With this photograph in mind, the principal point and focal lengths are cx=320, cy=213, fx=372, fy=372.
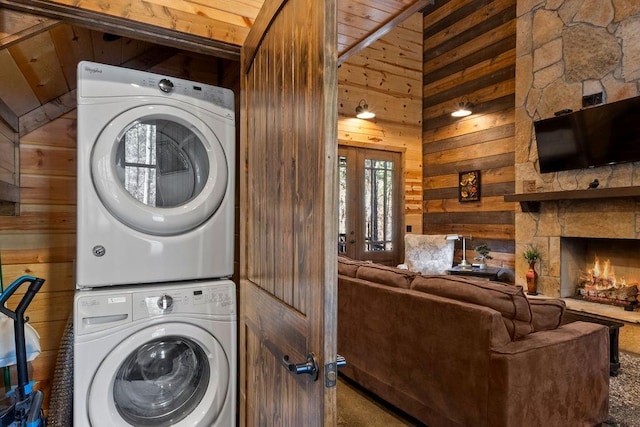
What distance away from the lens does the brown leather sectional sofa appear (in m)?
1.70

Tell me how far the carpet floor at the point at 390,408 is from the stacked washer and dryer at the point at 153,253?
931mm

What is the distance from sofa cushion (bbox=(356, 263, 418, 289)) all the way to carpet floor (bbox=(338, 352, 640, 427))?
32.3 inches

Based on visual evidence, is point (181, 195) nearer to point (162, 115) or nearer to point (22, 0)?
point (162, 115)

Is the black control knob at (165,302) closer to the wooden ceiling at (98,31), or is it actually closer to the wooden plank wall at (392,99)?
the wooden ceiling at (98,31)

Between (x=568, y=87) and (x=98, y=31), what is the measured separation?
4.42m

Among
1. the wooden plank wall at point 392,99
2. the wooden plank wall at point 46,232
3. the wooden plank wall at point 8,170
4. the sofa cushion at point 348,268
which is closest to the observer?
the wooden plank wall at point 8,170

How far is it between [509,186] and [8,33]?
4.98m

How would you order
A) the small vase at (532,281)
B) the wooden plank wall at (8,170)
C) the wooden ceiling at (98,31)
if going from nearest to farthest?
1. the wooden ceiling at (98,31)
2. the wooden plank wall at (8,170)
3. the small vase at (532,281)

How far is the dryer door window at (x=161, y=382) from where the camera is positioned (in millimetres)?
1600

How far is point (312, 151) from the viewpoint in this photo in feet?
3.25

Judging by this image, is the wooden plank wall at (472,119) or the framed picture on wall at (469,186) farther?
the framed picture on wall at (469,186)

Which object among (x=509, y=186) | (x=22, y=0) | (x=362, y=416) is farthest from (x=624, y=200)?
(x=22, y=0)

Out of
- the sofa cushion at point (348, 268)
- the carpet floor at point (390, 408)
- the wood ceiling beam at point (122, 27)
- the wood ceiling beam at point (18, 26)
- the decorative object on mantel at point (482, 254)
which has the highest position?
the wood ceiling beam at point (122, 27)

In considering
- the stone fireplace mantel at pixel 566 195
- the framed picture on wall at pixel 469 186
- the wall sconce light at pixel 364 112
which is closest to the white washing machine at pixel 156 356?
the stone fireplace mantel at pixel 566 195
